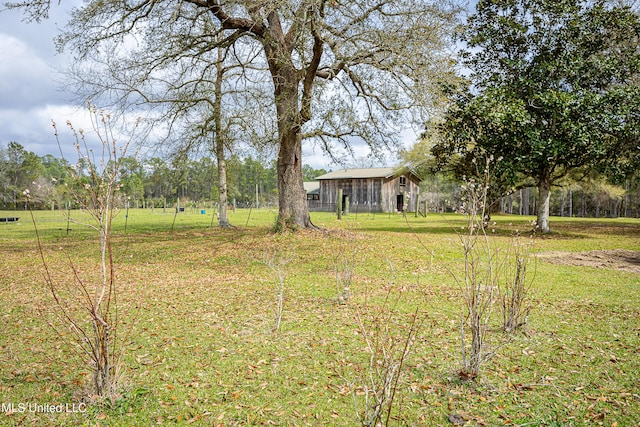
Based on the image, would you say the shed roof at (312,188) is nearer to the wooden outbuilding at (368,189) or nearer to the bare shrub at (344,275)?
the wooden outbuilding at (368,189)

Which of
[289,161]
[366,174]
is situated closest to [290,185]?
[289,161]

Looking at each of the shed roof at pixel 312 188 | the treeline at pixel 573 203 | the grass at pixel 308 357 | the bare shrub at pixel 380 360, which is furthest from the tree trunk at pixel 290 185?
the shed roof at pixel 312 188

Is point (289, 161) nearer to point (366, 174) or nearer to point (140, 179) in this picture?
point (366, 174)

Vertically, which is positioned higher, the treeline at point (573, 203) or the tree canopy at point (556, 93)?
the tree canopy at point (556, 93)

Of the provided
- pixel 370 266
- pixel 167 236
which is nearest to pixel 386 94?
pixel 370 266

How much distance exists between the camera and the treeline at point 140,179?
5.86m

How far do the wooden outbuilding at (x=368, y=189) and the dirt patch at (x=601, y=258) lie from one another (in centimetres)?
2959

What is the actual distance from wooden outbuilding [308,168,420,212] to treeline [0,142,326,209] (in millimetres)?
6627

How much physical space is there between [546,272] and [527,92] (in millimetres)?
10576

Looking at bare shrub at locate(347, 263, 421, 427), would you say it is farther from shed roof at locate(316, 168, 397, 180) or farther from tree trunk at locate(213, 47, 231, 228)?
shed roof at locate(316, 168, 397, 180)

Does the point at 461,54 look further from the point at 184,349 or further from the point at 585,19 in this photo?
the point at 184,349

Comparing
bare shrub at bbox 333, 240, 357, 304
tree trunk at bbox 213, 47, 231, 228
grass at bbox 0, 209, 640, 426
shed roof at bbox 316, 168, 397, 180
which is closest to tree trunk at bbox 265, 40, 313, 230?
bare shrub at bbox 333, 240, 357, 304

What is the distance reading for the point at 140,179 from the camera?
8056 cm

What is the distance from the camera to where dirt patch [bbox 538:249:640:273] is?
1159 centimetres
